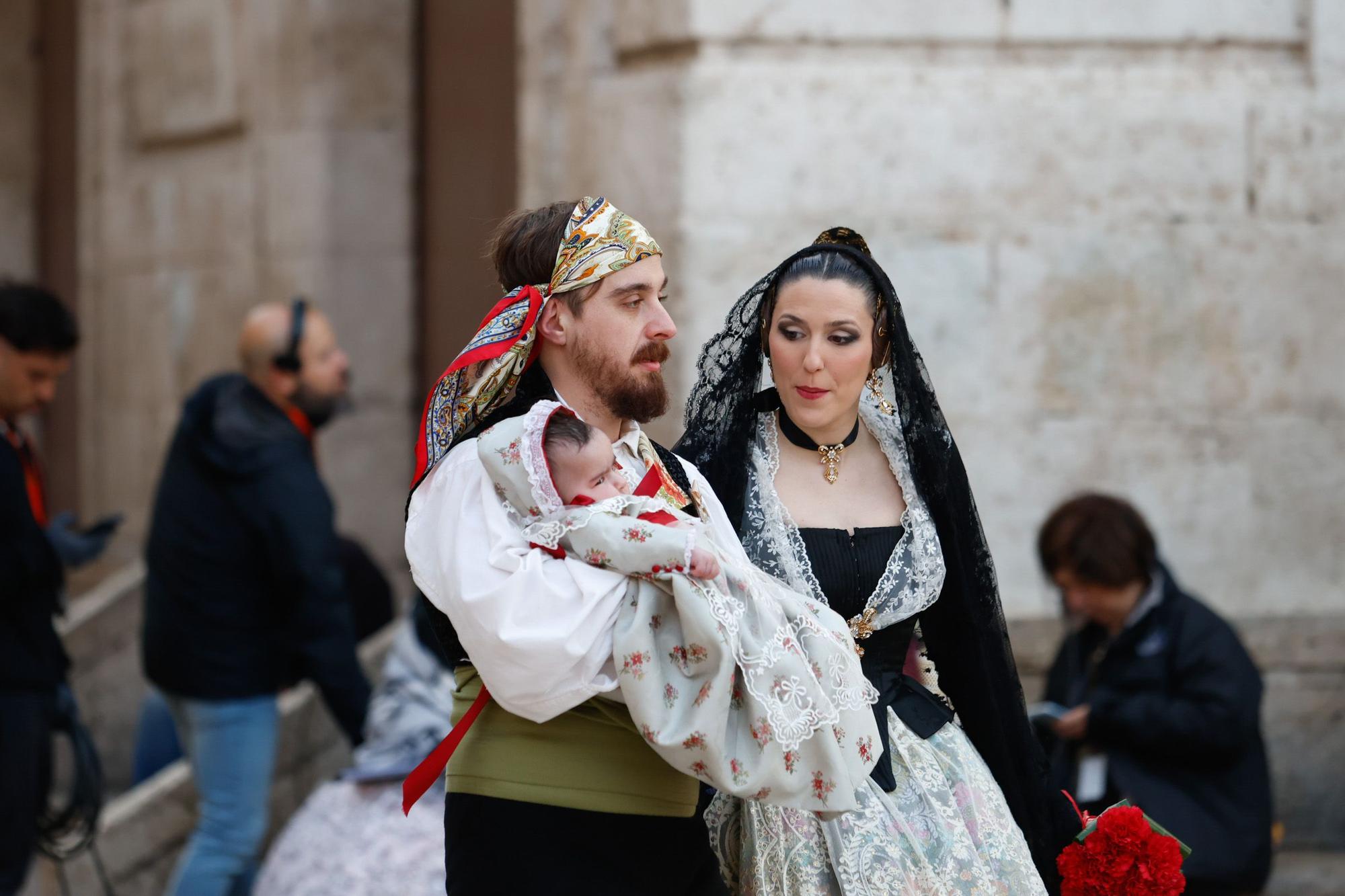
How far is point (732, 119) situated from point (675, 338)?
0.75m

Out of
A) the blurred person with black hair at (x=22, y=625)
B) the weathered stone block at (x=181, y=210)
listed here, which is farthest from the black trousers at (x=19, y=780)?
the weathered stone block at (x=181, y=210)

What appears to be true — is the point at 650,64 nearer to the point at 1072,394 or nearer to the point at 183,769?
the point at 1072,394

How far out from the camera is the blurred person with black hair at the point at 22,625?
4.72 metres

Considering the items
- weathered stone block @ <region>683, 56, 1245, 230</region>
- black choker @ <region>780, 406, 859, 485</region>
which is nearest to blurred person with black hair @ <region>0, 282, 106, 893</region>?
→ weathered stone block @ <region>683, 56, 1245, 230</region>

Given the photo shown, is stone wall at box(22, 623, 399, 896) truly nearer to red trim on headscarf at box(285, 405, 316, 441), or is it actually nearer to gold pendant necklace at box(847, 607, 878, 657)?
red trim on headscarf at box(285, 405, 316, 441)

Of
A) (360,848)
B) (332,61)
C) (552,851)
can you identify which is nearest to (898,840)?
(552,851)

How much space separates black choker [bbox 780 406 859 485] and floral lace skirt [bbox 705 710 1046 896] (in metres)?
0.53

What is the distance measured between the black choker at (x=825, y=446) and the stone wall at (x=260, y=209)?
4285mm

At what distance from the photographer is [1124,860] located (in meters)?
3.27

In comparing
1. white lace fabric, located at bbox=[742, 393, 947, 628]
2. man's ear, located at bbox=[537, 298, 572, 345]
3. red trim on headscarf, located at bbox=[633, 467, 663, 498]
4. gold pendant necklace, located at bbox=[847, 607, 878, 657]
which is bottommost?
gold pendant necklace, located at bbox=[847, 607, 878, 657]

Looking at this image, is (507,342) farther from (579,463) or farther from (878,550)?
(878,550)

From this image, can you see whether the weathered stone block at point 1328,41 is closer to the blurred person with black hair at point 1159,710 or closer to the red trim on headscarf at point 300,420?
the blurred person with black hair at point 1159,710

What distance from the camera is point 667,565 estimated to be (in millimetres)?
2709

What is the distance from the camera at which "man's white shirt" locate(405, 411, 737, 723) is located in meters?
2.67
